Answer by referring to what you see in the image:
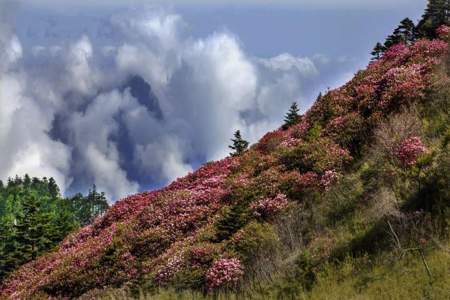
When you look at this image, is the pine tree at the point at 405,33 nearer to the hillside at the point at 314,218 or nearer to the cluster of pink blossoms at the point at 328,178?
the hillside at the point at 314,218

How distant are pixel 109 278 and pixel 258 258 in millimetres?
7598

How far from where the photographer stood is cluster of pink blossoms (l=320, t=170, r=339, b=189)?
→ 19.7 m

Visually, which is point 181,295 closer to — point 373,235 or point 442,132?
point 373,235

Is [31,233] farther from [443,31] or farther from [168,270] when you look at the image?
[443,31]

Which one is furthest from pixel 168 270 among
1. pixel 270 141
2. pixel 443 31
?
pixel 443 31

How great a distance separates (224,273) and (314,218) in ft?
11.1

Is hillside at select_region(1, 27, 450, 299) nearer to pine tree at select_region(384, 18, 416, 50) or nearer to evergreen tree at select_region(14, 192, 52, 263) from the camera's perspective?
pine tree at select_region(384, 18, 416, 50)

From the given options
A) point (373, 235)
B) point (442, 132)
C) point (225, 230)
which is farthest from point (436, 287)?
point (225, 230)

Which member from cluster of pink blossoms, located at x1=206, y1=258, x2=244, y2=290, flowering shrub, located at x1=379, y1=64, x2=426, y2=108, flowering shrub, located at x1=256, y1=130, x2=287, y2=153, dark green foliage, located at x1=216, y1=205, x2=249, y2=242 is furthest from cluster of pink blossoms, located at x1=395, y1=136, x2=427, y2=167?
flowering shrub, located at x1=256, y1=130, x2=287, y2=153

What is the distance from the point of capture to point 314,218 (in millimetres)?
17562

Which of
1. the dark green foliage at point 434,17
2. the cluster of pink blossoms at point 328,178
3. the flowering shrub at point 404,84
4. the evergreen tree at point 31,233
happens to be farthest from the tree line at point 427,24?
the evergreen tree at point 31,233

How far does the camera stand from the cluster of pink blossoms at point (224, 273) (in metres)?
16.6

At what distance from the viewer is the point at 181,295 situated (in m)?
16.7

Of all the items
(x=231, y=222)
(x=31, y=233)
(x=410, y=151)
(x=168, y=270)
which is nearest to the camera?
(x=410, y=151)
